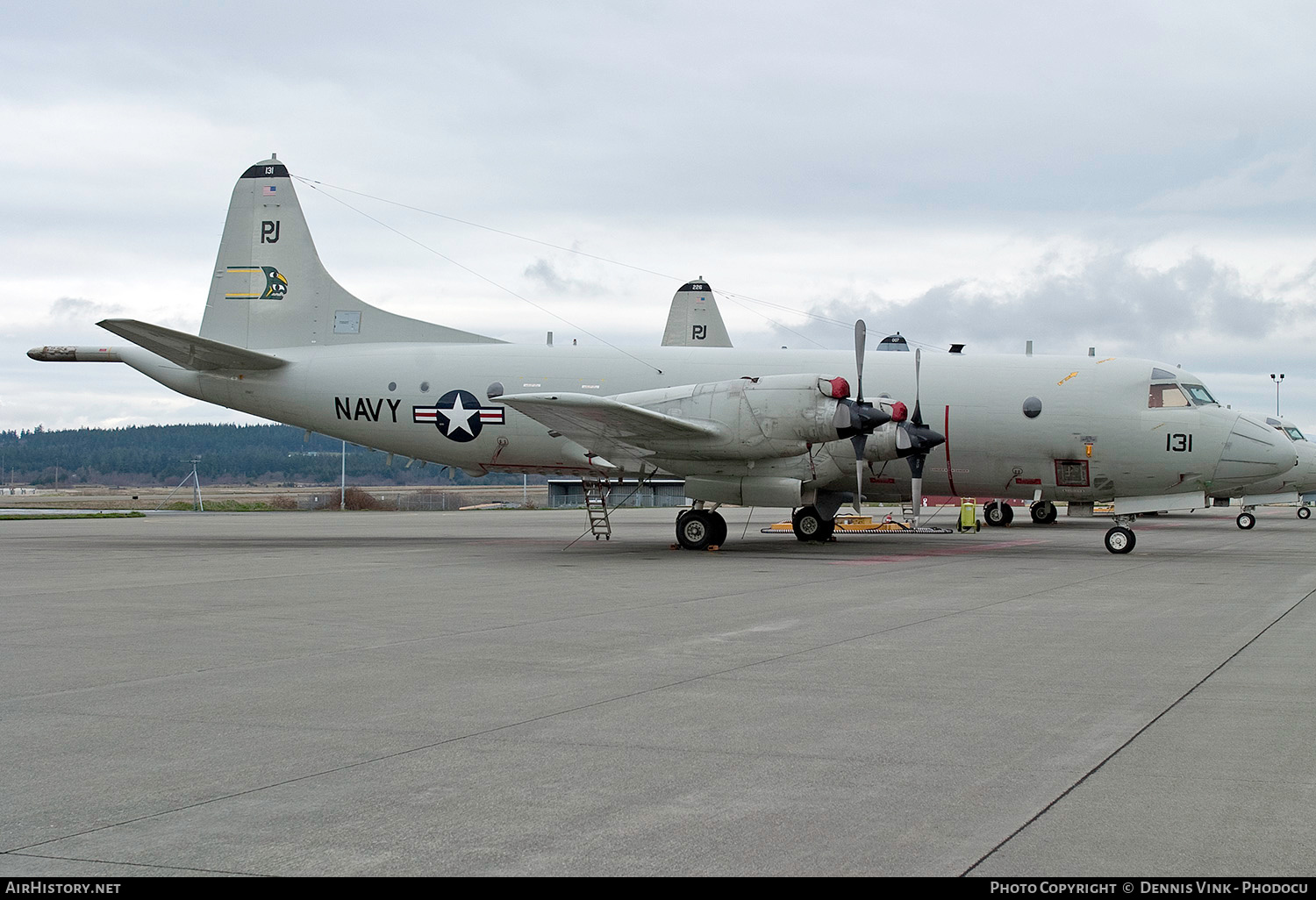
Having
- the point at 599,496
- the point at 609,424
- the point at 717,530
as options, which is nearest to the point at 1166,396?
the point at 717,530

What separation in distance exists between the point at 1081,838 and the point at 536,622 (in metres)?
7.53

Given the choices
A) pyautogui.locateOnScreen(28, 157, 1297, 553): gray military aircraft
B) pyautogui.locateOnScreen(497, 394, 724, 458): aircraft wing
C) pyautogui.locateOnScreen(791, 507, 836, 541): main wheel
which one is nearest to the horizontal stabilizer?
pyautogui.locateOnScreen(28, 157, 1297, 553): gray military aircraft

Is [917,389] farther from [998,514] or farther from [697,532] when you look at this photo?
[998,514]

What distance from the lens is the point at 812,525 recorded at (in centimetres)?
2508

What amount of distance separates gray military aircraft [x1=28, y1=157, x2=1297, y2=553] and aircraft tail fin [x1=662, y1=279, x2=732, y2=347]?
18.1 metres

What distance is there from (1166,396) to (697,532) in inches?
394

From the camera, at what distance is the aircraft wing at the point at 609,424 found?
66.6 ft

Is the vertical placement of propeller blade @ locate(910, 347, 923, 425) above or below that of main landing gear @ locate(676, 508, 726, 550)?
above

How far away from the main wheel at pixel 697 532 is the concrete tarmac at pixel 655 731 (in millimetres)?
7841

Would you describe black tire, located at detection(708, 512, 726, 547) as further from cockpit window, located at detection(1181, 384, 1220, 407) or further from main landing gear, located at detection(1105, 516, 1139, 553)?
cockpit window, located at detection(1181, 384, 1220, 407)

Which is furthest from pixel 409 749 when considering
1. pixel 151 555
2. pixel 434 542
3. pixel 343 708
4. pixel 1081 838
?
pixel 434 542

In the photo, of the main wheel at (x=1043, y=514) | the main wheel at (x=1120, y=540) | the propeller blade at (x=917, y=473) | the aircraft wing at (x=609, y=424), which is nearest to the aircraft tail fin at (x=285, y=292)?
the aircraft wing at (x=609, y=424)

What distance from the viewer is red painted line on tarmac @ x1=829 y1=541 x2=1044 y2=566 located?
19906 mm

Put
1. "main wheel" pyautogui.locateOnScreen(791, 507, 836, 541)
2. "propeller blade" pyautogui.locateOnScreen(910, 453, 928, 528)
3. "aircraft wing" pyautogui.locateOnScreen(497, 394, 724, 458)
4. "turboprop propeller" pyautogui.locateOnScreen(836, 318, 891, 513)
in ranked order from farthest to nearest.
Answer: "main wheel" pyautogui.locateOnScreen(791, 507, 836, 541)
"propeller blade" pyautogui.locateOnScreen(910, 453, 928, 528)
"turboprop propeller" pyautogui.locateOnScreen(836, 318, 891, 513)
"aircraft wing" pyautogui.locateOnScreen(497, 394, 724, 458)
